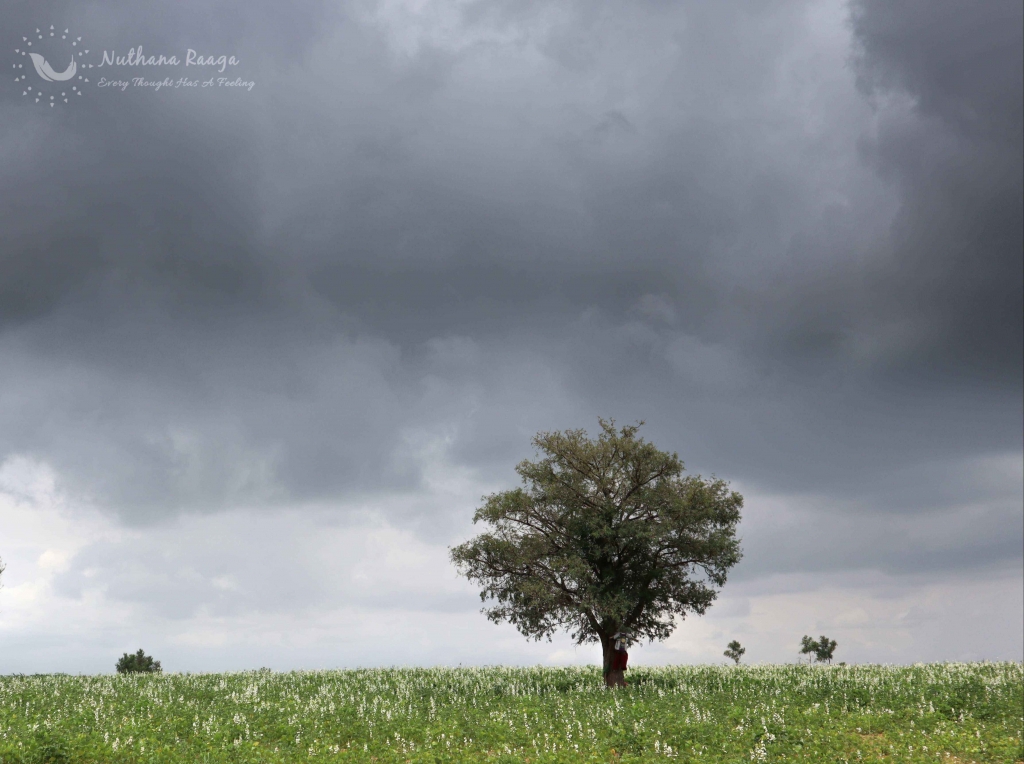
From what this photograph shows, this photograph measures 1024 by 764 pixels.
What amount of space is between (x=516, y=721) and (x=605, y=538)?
13659mm

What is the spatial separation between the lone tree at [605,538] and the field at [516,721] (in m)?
3.77

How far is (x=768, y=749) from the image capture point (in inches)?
826

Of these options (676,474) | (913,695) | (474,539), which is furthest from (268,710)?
(913,695)

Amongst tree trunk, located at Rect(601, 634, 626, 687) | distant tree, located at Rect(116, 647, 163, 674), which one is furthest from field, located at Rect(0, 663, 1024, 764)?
distant tree, located at Rect(116, 647, 163, 674)

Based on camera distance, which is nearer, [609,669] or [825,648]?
[609,669]

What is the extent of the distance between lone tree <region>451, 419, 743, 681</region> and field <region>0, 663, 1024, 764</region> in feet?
12.4

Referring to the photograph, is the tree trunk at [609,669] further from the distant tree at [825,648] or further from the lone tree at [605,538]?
the distant tree at [825,648]

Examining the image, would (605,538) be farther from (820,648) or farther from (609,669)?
(820,648)

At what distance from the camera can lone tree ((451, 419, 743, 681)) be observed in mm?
35781

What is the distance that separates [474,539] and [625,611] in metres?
8.73

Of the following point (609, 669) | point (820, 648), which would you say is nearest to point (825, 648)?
point (820, 648)

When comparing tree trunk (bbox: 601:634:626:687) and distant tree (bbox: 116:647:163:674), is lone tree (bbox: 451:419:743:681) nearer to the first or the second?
tree trunk (bbox: 601:634:626:687)

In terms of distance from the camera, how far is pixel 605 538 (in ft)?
119

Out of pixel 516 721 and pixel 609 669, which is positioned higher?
pixel 609 669
